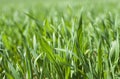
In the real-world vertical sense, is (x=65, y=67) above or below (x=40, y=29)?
below

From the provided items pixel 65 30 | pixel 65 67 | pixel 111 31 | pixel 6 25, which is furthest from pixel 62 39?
pixel 6 25

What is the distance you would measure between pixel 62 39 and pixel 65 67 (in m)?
0.35

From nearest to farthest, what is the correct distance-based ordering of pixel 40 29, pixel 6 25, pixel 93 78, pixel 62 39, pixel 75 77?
pixel 93 78 < pixel 75 77 < pixel 62 39 < pixel 40 29 < pixel 6 25

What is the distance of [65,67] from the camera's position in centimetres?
104

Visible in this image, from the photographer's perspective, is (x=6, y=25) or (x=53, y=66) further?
(x=6, y=25)

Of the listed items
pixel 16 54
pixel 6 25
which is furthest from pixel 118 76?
pixel 6 25

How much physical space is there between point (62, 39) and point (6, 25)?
1240 mm

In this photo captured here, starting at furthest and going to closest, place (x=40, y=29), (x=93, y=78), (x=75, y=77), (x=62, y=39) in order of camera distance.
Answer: (x=40, y=29) → (x=62, y=39) → (x=75, y=77) → (x=93, y=78)

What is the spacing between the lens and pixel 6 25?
2512mm

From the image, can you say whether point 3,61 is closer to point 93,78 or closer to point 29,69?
point 29,69

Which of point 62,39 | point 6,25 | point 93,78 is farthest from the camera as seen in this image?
point 6,25

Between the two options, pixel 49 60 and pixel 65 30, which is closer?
pixel 49 60

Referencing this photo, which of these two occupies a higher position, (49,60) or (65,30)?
(65,30)

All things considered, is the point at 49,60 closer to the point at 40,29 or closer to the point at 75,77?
the point at 75,77
